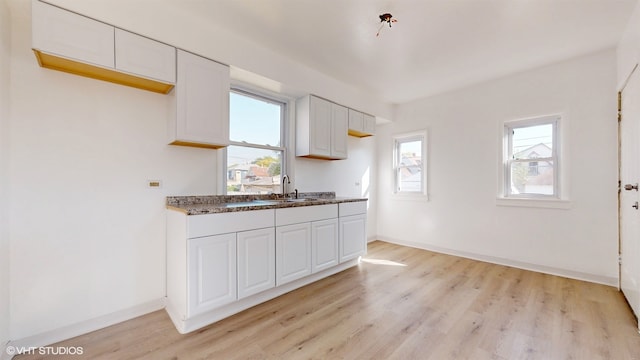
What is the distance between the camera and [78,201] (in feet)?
6.61

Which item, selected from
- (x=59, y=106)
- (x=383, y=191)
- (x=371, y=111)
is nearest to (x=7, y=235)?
(x=59, y=106)

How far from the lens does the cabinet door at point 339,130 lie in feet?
12.1

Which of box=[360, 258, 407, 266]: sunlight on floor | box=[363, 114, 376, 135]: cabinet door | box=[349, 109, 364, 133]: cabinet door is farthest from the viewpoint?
box=[363, 114, 376, 135]: cabinet door

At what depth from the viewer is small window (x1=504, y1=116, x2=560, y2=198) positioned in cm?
336

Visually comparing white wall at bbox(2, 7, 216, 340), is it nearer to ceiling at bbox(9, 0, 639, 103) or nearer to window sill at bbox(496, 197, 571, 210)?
ceiling at bbox(9, 0, 639, 103)

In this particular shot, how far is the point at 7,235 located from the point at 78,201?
0.41 metres

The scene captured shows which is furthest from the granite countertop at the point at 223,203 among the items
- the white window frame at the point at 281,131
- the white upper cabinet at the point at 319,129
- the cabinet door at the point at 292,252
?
the white upper cabinet at the point at 319,129

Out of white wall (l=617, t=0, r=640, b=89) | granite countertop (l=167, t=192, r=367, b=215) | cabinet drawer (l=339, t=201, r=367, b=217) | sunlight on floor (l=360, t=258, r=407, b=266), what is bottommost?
sunlight on floor (l=360, t=258, r=407, b=266)

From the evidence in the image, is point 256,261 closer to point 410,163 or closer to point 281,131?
point 281,131

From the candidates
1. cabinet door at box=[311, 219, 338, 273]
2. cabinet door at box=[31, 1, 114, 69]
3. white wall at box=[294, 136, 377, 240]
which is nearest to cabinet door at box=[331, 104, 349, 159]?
white wall at box=[294, 136, 377, 240]

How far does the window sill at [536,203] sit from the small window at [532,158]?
0.12 meters

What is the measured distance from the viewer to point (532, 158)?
3.51m

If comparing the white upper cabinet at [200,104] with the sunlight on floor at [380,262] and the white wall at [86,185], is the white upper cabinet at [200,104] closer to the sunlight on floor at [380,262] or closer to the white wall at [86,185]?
the white wall at [86,185]

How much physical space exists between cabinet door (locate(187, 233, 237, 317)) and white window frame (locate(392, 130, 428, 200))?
11.2 feet
